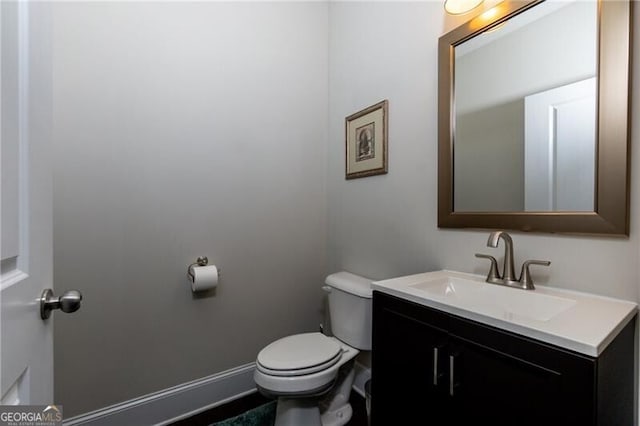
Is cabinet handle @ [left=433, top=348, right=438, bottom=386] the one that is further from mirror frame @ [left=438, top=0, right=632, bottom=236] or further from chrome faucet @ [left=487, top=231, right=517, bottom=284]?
mirror frame @ [left=438, top=0, right=632, bottom=236]

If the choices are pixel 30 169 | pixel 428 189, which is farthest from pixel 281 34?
pixel 30 169

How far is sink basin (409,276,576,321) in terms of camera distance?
2.80 ft

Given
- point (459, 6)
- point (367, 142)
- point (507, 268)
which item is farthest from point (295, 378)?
point (459, 6)

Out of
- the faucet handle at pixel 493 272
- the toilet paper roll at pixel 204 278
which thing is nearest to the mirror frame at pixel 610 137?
the faucet handle at pixel 493 272

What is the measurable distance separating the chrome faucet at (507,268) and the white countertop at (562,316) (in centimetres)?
3

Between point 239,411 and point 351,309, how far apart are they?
2.94 feet

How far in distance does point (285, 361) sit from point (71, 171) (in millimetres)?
1317

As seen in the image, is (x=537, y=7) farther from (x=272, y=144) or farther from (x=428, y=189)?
(x=272, y=144)

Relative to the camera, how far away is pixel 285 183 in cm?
194

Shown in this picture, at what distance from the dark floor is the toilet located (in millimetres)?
98

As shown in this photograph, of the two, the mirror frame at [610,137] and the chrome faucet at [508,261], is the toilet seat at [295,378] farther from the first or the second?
the mirror frame at [610,137]

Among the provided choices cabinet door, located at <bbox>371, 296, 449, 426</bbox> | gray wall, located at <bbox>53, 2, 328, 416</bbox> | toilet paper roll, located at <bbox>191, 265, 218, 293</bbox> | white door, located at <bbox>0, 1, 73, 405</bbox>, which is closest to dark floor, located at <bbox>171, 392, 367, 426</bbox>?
gray wall, located at <bbox>53, 2, 328, 416</bbox>

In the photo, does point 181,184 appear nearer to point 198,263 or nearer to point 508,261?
point 198,263

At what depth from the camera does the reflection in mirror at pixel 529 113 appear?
941 millimetres
